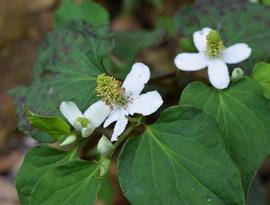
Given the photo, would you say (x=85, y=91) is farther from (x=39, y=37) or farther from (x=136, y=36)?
(x=39, y=37)

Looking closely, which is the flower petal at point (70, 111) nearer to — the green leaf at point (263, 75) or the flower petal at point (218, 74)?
the flower petal at point (218, 74)

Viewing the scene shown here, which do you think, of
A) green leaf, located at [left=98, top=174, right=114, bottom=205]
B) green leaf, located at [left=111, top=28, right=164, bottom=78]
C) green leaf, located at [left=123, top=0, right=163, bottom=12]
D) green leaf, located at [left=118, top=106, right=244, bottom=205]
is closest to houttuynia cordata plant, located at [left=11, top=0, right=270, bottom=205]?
green leaf, located at [left=118, top=106, right=244, bottom=205]

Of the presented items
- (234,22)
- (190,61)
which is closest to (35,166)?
(190,61)

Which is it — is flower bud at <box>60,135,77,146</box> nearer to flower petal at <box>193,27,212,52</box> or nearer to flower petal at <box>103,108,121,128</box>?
flower petal at <box>103,108,121,128</box>

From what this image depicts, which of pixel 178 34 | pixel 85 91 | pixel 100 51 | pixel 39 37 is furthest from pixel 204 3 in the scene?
pixel 39 37

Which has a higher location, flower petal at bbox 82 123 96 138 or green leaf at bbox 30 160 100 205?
flower petal at bbox 82 123 96 138

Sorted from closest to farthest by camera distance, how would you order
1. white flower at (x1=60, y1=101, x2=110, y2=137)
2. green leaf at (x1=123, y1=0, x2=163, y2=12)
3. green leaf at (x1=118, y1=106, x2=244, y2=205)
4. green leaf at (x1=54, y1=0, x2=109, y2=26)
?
1. green leaf at (x1=118, y1=106, x2=244, y2=205)
2. white flower at (x1=60, y1=101, x2=110, y2=137)
3. green leaf at (x1=54, y1=0, x2=109, y2=26)
4. green leaf at (x1=123, y1=0, x2=163, y2=12)

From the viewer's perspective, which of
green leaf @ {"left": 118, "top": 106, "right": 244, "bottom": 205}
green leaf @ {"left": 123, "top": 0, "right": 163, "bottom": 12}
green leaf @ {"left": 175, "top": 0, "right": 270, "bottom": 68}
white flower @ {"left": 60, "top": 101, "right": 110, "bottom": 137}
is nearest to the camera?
green leaf @ {"left": 118, "top": 106, "right": 244, "bottom": 205}

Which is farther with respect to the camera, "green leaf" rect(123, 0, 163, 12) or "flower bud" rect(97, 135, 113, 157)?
"green leaf" rect(123, 0, 163, 12)
